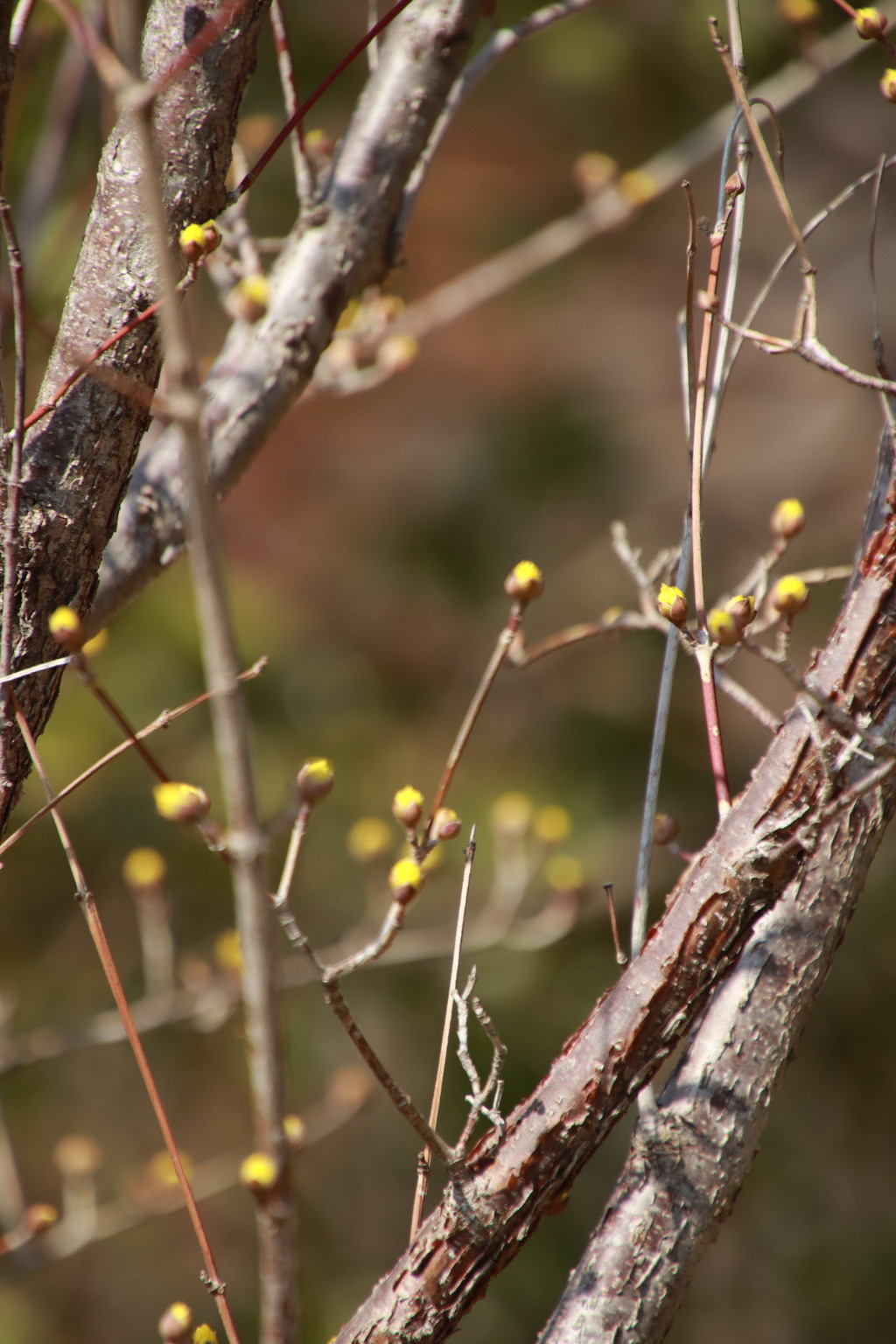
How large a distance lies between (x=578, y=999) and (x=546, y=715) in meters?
0.73

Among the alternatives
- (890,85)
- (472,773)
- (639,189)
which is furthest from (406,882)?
(472,773)

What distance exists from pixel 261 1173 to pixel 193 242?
0.51 m

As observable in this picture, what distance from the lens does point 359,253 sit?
3.31 feet

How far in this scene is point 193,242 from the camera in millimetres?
627

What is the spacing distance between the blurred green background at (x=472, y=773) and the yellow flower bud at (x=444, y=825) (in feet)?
3.15

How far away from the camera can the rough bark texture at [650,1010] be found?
0.63 m

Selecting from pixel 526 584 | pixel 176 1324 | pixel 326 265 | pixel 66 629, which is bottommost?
pixel 176 1324

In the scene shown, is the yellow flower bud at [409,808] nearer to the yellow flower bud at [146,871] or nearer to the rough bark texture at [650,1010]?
the rough bark texture at [650,1010]

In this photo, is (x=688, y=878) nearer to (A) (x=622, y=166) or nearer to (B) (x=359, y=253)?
(B) (x=359, y=253)

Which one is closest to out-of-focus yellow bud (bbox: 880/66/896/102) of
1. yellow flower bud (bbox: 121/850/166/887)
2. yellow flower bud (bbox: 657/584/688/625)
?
yellow flower bud (bbox: 657/584/688/625)

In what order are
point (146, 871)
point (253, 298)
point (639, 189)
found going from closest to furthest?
point (253, 298), point (146, 871), point (639, 189)

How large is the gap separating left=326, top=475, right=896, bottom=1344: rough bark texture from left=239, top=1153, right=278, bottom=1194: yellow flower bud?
0.18m

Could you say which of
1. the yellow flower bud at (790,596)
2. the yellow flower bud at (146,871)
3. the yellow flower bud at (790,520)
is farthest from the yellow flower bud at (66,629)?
the yellow flower bud at (146,871)

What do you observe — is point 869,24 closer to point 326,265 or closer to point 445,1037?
point 326,265
